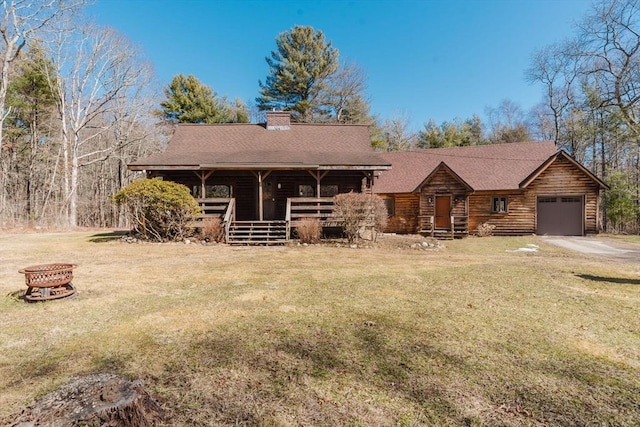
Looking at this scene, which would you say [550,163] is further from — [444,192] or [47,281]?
[47,281]

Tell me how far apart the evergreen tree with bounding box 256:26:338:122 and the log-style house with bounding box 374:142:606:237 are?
13.8 m

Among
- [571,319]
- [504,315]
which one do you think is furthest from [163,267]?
[571,319]

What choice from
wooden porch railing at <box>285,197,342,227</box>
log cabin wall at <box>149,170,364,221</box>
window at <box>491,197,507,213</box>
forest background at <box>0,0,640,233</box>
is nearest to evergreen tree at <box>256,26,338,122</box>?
forest background at <box>0,0,640,233</box>

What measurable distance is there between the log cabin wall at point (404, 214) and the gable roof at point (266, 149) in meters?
3.75

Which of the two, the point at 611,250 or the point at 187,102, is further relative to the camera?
the point at 187,102

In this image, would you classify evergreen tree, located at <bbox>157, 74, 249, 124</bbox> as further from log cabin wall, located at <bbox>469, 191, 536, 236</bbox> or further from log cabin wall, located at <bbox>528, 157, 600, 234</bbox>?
log cabin wall, located at <bbox>528, 157, 600, 234</bbox>

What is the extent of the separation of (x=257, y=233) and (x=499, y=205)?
14673 millimetres

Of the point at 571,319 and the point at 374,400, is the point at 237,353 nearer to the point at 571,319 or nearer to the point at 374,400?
the point at 374,400

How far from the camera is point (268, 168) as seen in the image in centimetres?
1401

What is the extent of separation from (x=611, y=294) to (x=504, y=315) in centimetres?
299

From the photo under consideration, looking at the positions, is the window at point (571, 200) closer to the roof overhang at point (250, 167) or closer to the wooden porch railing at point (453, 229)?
the wooden porch railing at point (453, 229)

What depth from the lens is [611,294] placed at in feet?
19.6

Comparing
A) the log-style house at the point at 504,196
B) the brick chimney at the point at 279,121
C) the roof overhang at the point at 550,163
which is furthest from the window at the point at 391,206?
the brick chimney at the point at 279,121

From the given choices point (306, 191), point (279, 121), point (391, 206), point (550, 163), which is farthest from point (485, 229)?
point (279, 121)
